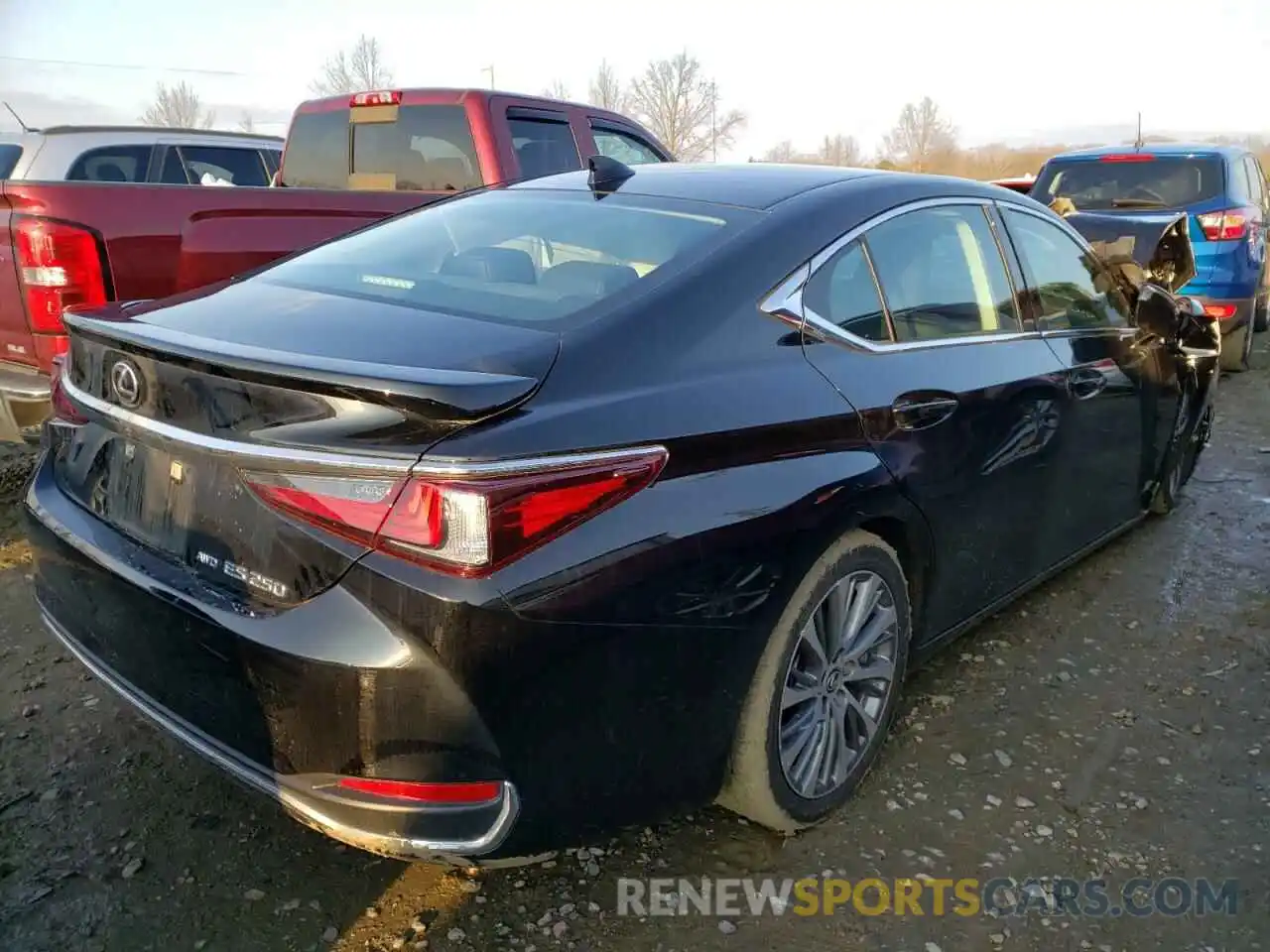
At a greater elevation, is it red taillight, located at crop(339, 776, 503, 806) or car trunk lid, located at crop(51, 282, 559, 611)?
car trunk lid, located at crop(51, 282, 559, 611)

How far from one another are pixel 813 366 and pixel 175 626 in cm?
150

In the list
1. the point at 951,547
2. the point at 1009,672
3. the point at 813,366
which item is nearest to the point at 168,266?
the point at 813,366

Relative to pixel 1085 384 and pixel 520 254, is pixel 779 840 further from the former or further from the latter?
pixel 1085 384

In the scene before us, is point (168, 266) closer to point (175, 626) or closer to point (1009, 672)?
point (175, 626)

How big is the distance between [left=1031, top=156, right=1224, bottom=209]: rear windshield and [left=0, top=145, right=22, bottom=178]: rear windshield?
807 cm

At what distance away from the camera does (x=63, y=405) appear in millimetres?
2475

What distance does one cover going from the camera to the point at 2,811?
2.57 metres

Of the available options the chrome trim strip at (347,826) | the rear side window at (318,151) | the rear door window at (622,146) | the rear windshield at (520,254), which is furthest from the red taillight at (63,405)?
the rear door window at (622,146)

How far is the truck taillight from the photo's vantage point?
3955 mm

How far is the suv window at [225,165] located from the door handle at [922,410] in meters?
6.92

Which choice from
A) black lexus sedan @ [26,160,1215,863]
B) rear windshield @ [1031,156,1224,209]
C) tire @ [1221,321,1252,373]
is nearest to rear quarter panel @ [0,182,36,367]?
black lexus sedan @ [26,160,1215,863]

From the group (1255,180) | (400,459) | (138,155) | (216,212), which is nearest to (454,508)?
(400,459)

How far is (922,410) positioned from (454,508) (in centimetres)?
144

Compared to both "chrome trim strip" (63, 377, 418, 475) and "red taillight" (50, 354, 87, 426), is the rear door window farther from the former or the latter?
"chrome trim strip" (63, 377, 418, 475)
